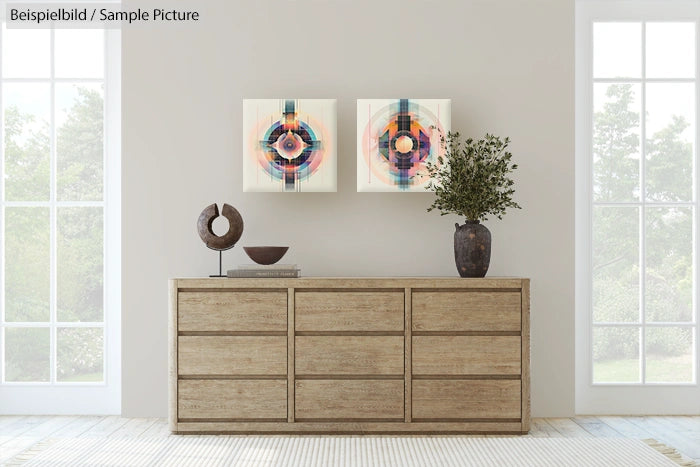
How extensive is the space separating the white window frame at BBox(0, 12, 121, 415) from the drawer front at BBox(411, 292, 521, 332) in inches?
67.7

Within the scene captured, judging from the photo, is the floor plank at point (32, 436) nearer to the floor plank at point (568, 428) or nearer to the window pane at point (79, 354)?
the window pane at point (79, 354)

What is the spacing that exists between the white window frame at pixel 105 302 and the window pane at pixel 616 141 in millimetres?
2673

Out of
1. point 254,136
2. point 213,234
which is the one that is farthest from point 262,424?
point 254,136

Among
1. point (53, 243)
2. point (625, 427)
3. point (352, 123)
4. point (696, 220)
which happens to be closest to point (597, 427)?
point (625, 427)

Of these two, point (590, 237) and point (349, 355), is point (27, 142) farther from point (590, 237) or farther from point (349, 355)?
point (590, 237)

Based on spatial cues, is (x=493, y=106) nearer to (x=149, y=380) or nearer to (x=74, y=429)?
(x=149, y=380)

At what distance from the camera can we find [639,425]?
3711mm

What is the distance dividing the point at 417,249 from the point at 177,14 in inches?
71.1

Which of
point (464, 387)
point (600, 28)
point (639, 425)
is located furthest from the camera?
point (600, 28)

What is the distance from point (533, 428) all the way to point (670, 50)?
2.22 meters

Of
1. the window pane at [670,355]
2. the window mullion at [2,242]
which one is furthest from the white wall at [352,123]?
the window mullion at [2,242]

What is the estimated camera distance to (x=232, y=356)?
340 centimetres

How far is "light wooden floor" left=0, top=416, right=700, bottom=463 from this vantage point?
3.44m

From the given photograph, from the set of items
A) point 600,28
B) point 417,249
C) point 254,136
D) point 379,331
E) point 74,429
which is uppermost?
point 600,28
